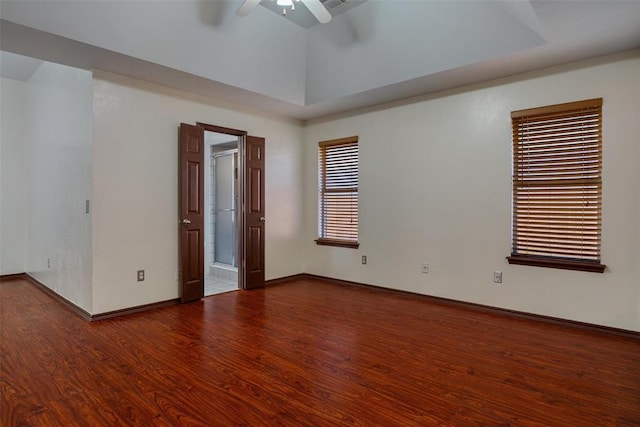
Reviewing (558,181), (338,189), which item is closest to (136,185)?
(338,189)

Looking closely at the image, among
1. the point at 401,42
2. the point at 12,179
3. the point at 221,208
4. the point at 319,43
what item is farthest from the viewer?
the point at 221,208

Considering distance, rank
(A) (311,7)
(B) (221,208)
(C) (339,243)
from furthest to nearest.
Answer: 1. (B) (221,208)
2. (C) (339,243)
3. (A) (311,7)

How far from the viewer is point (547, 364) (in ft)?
8.70

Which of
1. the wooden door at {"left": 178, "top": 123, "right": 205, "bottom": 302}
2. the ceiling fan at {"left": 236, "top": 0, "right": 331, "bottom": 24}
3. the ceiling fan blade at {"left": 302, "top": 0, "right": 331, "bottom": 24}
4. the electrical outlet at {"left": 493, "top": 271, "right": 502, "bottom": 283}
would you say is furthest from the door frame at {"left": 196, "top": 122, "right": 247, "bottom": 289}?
the electrical outlet at {"left": 493, "top": 271, "right": 502, "bottom": 283}

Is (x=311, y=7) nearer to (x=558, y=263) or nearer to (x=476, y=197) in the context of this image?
(x=476, y=197)

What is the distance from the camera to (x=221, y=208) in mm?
6320

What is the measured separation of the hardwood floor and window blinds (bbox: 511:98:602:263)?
83 cm

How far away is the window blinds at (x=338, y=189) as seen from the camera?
17.4 ft

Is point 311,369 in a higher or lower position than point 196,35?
lower

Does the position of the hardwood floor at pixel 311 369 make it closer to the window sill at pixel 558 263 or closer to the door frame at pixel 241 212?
the window sill at pixel 558 263

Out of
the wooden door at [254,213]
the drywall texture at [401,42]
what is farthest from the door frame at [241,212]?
the drywall texture at [401,42]

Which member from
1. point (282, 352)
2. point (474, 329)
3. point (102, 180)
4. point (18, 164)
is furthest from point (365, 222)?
point (18, 164)

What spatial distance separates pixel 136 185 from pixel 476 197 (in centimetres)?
377

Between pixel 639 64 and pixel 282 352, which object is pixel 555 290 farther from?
pixel 282 352
